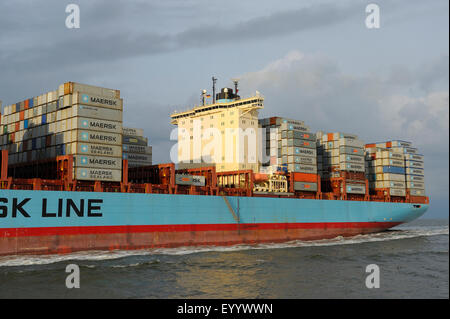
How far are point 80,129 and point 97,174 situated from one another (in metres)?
3.57

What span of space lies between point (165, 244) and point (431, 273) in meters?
19.8

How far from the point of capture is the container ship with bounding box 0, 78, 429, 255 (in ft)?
95.5

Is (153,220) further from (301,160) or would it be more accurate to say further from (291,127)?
(291,127)

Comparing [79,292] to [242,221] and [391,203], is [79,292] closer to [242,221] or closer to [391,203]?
[242,221]

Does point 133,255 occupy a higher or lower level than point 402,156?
lower

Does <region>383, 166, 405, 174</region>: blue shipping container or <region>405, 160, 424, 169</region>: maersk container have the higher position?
<region>405, 160, 424, 169</region>: maersk container

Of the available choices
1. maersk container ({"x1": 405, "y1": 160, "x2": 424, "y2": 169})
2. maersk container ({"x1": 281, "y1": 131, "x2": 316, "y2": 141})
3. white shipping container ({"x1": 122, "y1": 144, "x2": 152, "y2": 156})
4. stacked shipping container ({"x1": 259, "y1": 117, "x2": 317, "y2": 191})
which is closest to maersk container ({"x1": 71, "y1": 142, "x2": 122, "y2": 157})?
white shipping container ({"x1": 122, "y1": 144, "x2": 152, "y2": 156})

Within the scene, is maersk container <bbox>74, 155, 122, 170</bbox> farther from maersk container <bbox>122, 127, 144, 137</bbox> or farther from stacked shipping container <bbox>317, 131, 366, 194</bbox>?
stacked shipping container <bbox>317, 131, 366, 194</bbox>

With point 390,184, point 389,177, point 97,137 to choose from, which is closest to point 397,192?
point 390,184

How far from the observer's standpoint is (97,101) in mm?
31609

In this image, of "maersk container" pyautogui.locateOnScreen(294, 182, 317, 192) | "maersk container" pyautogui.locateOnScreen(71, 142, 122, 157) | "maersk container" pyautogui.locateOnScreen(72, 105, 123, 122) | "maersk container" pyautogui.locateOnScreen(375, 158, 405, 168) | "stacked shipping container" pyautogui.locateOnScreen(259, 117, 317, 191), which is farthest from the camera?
"maersk container" pyautogui.locateOnScreen(375, 158, 405, 168)

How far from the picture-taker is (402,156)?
57.8 meters

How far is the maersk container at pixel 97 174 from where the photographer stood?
2982 cm
